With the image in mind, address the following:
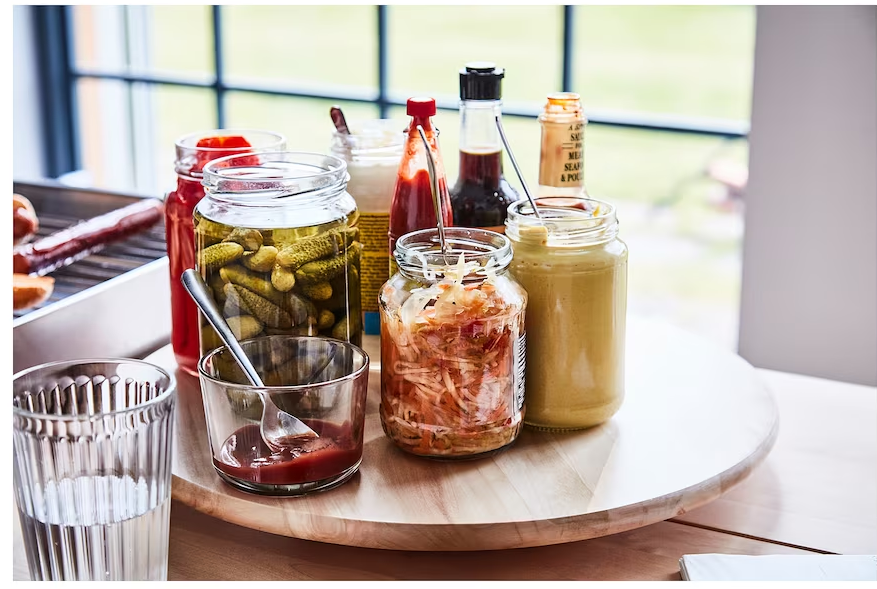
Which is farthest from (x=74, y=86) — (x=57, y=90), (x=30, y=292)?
(x=30, y=292)

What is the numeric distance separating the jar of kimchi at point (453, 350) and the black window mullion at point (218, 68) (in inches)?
80.1

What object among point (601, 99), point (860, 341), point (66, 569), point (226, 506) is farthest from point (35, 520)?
point (601, 99)

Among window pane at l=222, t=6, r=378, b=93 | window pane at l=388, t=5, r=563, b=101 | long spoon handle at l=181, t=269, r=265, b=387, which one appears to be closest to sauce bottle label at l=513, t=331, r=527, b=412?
long spoon handle at l=181, t=269, r=265, b=387

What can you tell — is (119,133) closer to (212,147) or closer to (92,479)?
(212,147)

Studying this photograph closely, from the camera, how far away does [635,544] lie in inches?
33.0

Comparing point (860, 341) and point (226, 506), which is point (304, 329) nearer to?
point (226, 506)

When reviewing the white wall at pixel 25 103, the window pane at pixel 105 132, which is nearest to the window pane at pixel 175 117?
the window pane at pixel 105 132

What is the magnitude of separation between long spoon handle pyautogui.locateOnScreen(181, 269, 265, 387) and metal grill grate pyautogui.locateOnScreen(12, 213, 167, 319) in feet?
1.98

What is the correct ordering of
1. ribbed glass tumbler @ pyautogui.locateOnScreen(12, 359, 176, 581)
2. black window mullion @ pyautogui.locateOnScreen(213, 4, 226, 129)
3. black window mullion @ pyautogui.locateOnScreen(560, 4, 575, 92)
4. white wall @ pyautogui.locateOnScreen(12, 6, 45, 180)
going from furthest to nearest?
1. white wall @ pyautogui.locateOnScreen(12, 6, 45, 180)
2. black window mullion @ pyautogui.locateOnScreen(213, 4, 226, 129)
3. black window mullion @ pyautogui.locateOnScreen(560, 4, 575, 92)
4. ribbed glass tumbler @ pyautogui.locateOnScreen(12, 359, 176, 581)

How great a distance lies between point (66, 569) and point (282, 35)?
13.4ft

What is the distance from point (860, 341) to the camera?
1718 millimetres

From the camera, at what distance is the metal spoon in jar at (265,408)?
2.53ft

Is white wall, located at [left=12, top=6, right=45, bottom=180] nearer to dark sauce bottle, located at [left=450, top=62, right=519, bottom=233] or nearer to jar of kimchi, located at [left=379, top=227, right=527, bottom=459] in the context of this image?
dark sauce bottle, located at [left=450, top=62, right=519, bottom=233]

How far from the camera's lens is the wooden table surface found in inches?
31.3
